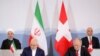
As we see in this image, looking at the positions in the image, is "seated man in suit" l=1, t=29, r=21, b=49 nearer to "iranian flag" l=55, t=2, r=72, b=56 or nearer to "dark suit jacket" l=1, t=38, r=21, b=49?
"dark suit jacket" l=1, t=38, r=21, b=49

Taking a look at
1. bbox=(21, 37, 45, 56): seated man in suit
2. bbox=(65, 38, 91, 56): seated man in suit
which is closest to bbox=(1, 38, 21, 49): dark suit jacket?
bbox=(21, 37, 45, 56): seated man in suit

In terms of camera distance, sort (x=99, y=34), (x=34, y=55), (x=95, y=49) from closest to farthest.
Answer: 1. (x=34, y=55)
2. (x=95, y=49)
3. (x=99, y=34)

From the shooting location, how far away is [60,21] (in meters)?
5.62

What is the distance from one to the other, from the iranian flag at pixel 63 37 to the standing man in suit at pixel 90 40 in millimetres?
351

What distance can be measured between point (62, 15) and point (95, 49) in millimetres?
1110

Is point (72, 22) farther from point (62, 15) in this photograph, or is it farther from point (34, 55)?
point (34, 55)

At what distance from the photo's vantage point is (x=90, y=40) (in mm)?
5531

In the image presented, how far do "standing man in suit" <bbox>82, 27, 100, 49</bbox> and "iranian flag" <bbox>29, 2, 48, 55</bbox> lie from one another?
0.94 meters

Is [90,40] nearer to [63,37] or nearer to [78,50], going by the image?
[63,37]

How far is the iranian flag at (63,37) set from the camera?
5.46 m

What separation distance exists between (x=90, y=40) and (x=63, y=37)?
25.2 inches

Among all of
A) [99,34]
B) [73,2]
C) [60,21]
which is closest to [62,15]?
[60,21]

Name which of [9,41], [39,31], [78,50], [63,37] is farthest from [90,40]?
[9,41]

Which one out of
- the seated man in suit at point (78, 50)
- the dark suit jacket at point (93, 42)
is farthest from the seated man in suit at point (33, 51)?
the dark suit jacket at point (93, 42)
